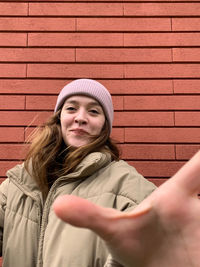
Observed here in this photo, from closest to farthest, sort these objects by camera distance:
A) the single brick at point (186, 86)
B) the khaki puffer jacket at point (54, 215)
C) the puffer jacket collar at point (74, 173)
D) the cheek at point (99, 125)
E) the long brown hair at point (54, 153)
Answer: the khaki puffer jacket at point (54, 215), the puffer jacket collar at point (74, 173), the long brown hair at point (54, 153), the cheek at point (99, 125), the single brick at point (186, 86)

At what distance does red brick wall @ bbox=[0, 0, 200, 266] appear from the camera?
8.23ft

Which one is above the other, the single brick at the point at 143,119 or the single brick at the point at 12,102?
the single brick at the point at 12,102

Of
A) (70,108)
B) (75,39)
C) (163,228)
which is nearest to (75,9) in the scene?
(75,39)

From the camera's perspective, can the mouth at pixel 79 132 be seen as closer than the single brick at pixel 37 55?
Yes

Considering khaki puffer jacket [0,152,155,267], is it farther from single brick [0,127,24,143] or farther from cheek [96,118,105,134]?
single brick [0,127,24,143]

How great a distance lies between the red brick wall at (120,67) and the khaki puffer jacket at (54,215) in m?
0.88

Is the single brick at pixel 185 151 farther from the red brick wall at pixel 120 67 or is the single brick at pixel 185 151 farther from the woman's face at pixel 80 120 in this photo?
the woman's face at pixel 80 120

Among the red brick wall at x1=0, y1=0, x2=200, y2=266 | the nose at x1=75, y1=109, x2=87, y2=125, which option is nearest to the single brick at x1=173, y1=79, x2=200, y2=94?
the red brick wall at x1=0, y1=0, x2=200, y2=266

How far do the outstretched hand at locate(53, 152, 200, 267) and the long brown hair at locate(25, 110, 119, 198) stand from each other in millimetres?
957

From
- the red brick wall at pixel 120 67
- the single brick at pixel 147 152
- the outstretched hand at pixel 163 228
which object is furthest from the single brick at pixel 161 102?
the outstretched hand at pixel 163 228

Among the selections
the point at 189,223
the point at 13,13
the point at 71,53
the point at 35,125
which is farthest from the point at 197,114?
the point at 189,223

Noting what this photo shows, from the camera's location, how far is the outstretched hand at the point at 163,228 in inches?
25.8

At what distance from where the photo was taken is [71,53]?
8.65ft

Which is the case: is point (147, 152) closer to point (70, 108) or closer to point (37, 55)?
point (70, 108)
